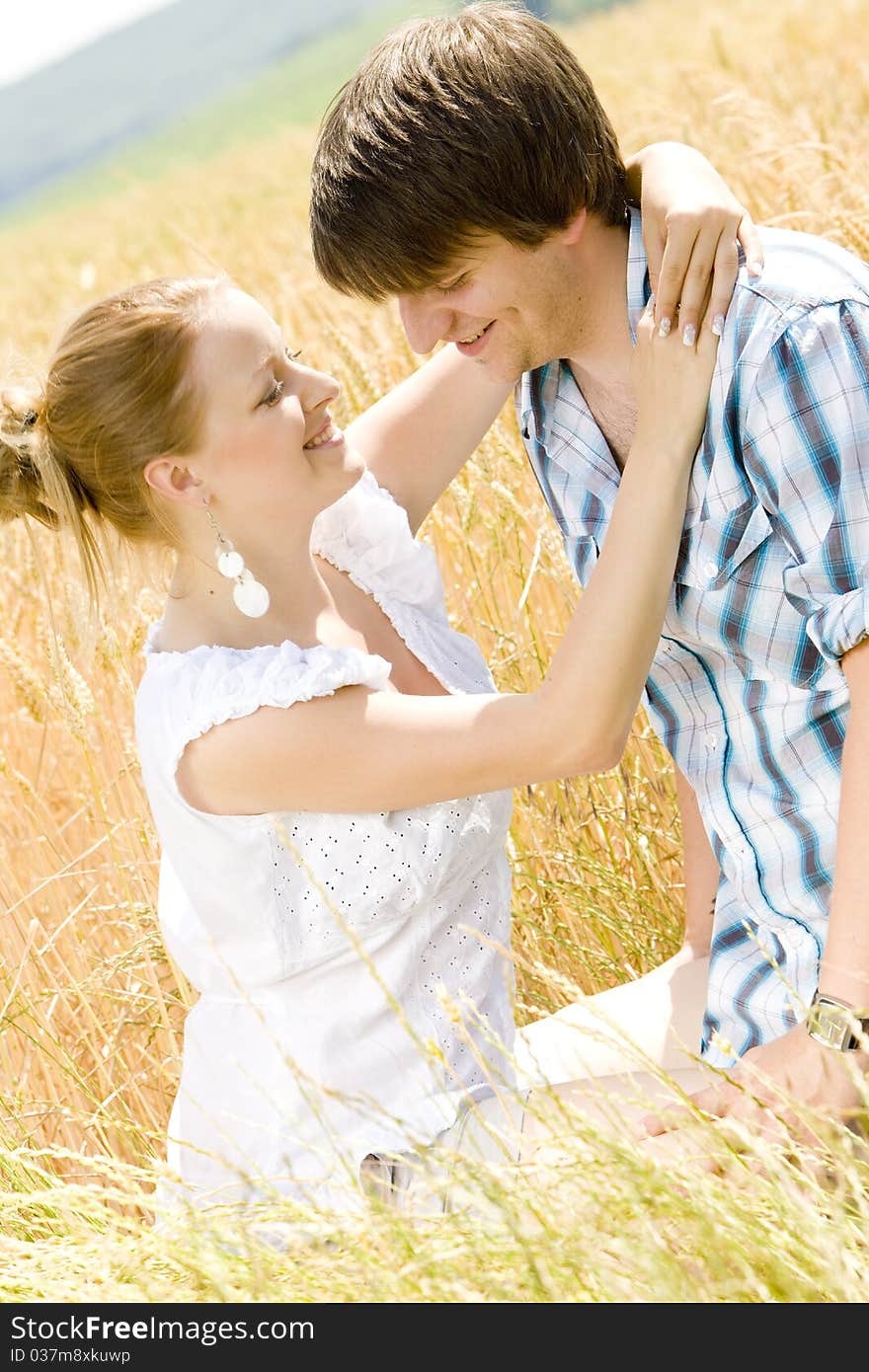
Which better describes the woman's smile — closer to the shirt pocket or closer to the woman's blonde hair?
the woman's blonde hair

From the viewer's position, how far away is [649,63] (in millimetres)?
8109

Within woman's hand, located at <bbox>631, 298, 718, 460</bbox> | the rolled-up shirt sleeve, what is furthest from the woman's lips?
the rolled-up shirt sleeve

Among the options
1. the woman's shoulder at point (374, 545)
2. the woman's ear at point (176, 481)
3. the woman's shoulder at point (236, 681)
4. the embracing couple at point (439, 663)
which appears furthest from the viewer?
the woman's shoulder at point (374, 545)

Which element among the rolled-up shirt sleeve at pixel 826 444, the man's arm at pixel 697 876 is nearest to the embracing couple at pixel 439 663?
the rolled-up shirt sleeve at pixel 826 444

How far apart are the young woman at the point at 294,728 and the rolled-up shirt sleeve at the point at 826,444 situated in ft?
0.30

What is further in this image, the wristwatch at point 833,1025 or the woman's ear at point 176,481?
the woman's ear at point 176,481

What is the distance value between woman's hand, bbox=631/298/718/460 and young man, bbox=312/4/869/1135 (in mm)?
20

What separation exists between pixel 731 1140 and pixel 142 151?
5663cm

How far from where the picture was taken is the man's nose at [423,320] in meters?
1.76

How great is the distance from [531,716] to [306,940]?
444 millimetres

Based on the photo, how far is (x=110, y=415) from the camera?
1812 mm

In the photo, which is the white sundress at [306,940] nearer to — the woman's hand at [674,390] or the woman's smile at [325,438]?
the woman's smile at [325,438]

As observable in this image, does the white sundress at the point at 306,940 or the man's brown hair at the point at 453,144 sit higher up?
the man's brown hair at the point at 453,144

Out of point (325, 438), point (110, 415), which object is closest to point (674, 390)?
point (325, 438)
